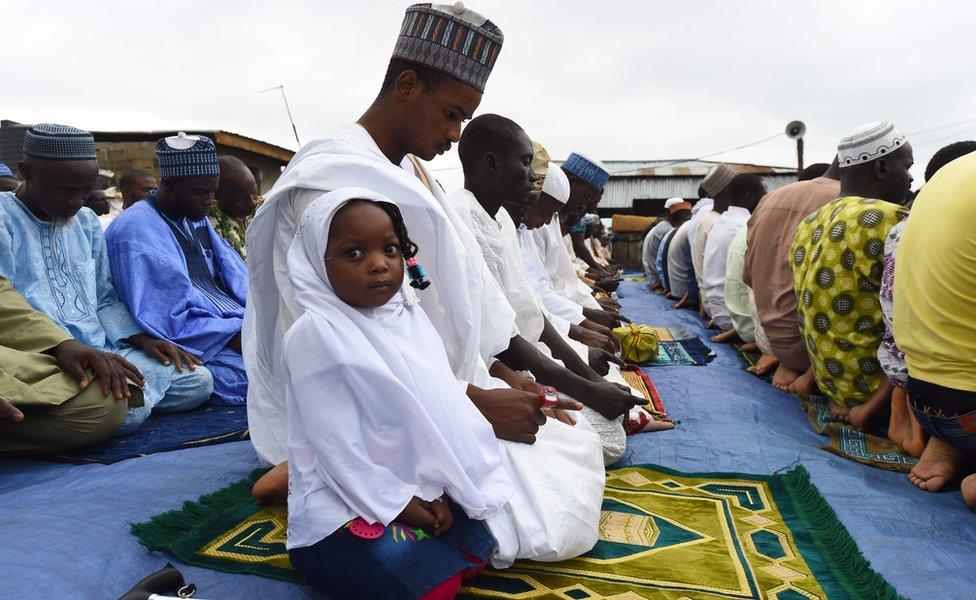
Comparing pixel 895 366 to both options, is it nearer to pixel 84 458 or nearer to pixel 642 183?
pixel 84 458

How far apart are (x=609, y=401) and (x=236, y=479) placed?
5.22ft

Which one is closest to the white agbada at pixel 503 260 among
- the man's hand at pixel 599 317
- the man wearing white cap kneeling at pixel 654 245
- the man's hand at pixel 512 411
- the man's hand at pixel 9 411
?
the man's hand at pixel 512 411

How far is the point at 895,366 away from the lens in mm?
3348

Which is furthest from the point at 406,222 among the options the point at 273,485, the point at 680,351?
the point at 680,351

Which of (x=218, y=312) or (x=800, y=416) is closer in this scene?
(x=800, y=416)

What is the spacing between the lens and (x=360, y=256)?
6.17 ft

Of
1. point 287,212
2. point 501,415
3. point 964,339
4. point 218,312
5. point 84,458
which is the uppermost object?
point 964,339

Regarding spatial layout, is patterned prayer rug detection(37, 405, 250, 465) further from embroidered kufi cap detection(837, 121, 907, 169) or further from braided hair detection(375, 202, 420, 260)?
embroidered kufi cap detection(837, 121, 907, 169)

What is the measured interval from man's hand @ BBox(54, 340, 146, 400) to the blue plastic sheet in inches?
15.3

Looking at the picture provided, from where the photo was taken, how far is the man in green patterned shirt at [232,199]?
5242mm

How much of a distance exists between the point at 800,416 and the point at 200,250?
3.86 m

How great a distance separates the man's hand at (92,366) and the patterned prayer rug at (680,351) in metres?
3.54

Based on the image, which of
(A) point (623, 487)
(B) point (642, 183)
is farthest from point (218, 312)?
(B) point (642, 183)

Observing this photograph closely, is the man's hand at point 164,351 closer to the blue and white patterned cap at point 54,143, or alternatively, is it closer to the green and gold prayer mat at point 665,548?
the blue and white patterned cap at point 54,143
